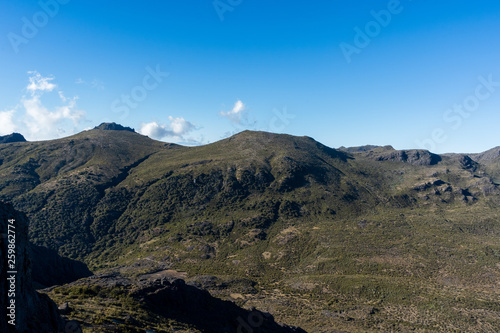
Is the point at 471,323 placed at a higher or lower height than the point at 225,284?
lower

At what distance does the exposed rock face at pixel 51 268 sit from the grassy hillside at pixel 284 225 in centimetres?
2067

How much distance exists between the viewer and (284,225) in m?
105

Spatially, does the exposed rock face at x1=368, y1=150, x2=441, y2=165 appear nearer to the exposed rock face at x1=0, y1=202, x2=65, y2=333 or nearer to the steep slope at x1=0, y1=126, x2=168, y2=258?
the steep slope at x1=0, y1=126, x2=168, y2=258

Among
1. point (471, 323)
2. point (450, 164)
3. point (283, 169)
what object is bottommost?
point (471, 323)

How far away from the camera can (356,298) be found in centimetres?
6097

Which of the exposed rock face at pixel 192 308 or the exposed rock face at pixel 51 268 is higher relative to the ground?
the exposed rock face at pixel 51 268

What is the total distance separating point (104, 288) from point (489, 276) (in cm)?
8910

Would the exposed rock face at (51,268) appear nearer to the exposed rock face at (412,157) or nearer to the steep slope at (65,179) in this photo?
the steep slope at (65,179)

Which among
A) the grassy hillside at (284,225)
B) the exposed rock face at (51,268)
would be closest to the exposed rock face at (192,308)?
the exposed rock face at (51,268)

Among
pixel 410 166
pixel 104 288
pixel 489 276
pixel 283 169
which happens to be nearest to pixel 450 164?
pixel 410 166

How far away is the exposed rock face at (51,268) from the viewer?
151 feet

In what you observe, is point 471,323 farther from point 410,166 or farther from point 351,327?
point 410,166

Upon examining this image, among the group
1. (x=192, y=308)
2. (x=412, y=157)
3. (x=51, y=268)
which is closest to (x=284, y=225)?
(x=192, y=308)

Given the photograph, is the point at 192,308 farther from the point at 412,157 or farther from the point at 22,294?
the point at 412,157
